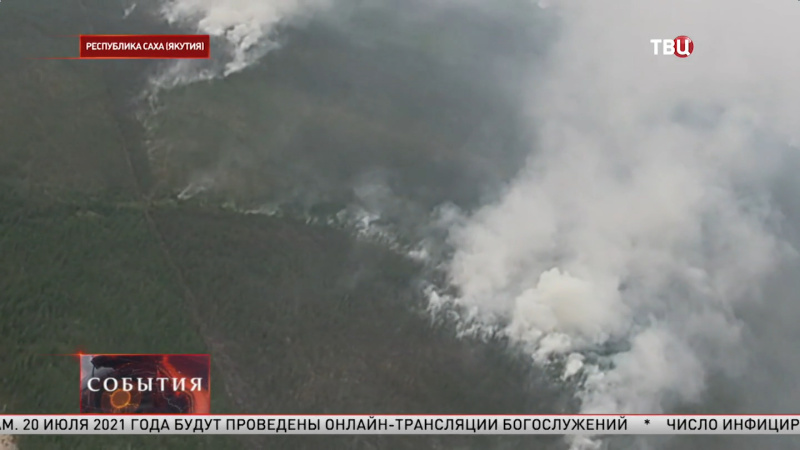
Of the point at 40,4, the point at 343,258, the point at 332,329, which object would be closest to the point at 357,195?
the point at 343,258

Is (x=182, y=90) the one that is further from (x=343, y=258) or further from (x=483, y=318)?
(x=483, y=318)
